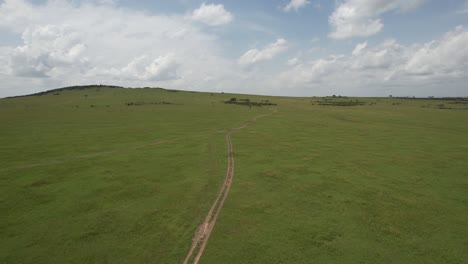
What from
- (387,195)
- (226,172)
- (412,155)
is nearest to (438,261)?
(387,195)

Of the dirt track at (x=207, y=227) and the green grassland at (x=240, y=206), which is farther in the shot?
the green grassland at (x=240, y=206)

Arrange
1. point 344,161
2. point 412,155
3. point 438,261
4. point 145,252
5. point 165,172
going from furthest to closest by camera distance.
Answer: point 412,155 < point 344,161 < point 165,172 < point 145,252 < point 438,261

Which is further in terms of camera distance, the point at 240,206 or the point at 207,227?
the point at 240,206

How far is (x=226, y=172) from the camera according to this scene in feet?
63.2

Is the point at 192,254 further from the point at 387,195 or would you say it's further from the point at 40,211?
the point at 387,195

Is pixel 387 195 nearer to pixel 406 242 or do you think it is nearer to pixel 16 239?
pixel 406 242

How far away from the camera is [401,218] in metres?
12.3

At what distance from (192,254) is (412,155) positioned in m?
25.5

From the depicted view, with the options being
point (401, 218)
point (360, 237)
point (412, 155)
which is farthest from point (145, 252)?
point (412, 155)

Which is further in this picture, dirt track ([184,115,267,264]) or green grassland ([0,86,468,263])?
green grassland ([0,86,468,263])

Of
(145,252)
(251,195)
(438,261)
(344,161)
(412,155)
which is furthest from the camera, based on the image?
(412,155)

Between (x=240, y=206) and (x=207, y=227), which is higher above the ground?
(x=240, y=206)

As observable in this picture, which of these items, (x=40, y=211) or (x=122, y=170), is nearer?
(x=40, y=211)

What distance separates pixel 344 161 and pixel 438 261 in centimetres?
1347
